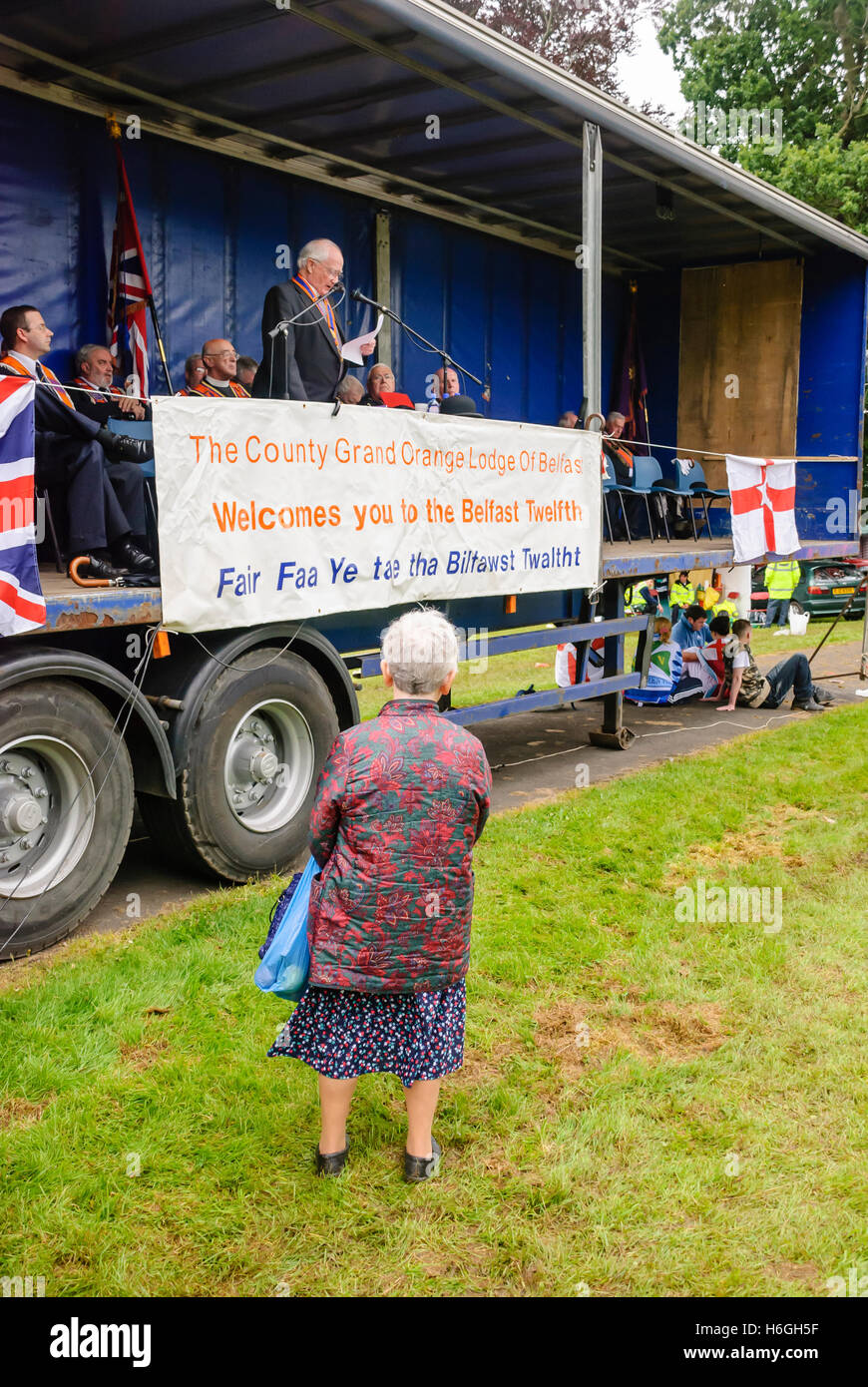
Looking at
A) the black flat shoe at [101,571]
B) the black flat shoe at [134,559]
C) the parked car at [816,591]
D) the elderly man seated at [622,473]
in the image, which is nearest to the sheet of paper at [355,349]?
the black flat shoe at [134,559]

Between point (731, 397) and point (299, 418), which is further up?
point (731, 397)

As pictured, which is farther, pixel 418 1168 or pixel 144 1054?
pixel 144 1054

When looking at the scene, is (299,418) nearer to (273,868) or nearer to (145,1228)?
(273,868)

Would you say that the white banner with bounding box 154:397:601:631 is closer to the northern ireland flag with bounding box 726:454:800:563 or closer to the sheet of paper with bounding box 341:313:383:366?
the sheet of paper with bounding box 341:313:383:366

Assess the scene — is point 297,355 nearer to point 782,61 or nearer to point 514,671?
point 514,671

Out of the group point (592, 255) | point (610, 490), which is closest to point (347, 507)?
point (592, 255)

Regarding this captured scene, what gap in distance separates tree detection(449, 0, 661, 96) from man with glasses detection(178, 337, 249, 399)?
19.3 metres

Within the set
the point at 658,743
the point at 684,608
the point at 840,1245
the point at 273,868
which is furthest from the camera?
the point at 684,608

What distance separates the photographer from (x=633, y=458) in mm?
10836

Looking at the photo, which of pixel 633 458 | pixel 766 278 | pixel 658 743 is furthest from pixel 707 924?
pixel 766 278

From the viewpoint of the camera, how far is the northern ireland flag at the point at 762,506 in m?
9.89

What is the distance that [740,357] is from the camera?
11.5m

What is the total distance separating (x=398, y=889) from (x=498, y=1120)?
1.01 m

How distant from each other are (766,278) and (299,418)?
7.65m
